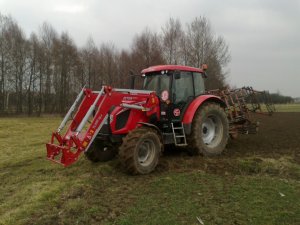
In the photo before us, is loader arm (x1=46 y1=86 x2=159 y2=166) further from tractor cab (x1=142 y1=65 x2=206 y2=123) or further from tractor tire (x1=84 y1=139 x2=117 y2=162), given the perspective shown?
tractor tire (x1=84 y1=139 x2=117 y2=162)

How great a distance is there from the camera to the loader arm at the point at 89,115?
7.56 metres

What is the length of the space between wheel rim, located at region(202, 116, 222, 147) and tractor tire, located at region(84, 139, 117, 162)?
2684mm

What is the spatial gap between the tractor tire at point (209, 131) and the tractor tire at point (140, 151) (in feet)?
4.70

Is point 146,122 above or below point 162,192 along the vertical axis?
above

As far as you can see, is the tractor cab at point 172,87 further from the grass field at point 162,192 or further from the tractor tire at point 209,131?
the grass field at point 162,192

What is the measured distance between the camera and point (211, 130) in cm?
1066

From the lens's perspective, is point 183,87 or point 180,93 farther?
point 183,87

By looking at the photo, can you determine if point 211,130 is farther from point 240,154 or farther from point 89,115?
point 89,115

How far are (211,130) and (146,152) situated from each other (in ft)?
9.86

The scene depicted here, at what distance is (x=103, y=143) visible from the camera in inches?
361

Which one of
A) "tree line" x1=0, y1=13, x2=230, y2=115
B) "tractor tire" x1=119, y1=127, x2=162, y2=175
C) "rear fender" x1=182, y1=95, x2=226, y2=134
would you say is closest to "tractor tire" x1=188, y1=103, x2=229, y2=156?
"rear fender" x1=182, y1=95, x2=226, y2=134

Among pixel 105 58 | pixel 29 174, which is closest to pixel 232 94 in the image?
pixel 29 174

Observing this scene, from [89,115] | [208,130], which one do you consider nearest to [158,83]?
[208,130]

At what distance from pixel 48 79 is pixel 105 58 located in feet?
27.1
